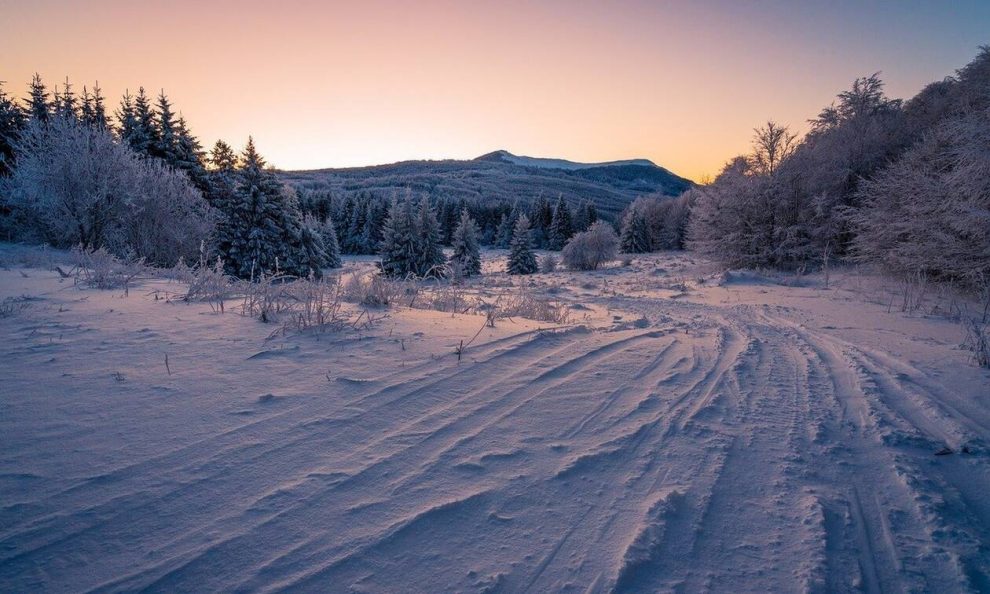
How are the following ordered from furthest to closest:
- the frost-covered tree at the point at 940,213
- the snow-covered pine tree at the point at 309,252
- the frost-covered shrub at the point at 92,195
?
the snow-covered pine tree at the point at 309,252
the frost-covered shrub at the point at 92,195
the frost-covered tree at the point at 940,213

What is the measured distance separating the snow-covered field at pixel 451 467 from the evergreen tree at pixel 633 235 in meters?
43.3

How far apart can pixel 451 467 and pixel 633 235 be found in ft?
153

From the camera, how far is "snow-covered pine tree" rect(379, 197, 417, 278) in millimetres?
30578

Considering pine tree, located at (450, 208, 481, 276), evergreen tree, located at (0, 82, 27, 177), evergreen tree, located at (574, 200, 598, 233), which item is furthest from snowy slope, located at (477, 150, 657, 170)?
evergreen tree, located at (0, 82, 27, 177)

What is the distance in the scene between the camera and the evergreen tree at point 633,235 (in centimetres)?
4550

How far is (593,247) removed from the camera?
3084 centimetres

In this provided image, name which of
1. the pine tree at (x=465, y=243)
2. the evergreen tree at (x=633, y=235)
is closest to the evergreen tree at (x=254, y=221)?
the pine tree at (x=465, y=243)

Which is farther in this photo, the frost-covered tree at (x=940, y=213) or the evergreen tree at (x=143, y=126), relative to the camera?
the evergreen tree at (x=143, y=126)

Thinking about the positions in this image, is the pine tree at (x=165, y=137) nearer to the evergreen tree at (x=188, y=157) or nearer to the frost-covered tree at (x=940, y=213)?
the evergreen tree at (x=188, y=157)

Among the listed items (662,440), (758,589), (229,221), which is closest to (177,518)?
(758,589)

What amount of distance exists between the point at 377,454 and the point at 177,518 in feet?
2.62

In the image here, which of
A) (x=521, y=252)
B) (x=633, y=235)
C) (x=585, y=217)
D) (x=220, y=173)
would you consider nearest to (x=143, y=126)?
(x=220, y=173)

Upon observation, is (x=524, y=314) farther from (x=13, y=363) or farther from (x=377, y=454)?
(x=13, y=363)

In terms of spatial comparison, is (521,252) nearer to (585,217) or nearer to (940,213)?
(940,213)
